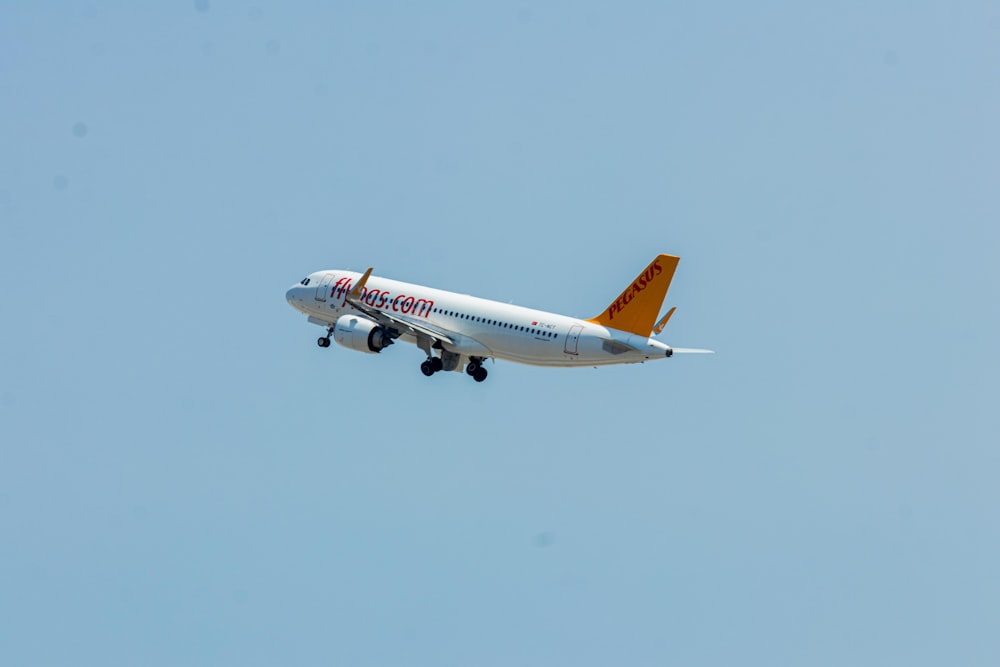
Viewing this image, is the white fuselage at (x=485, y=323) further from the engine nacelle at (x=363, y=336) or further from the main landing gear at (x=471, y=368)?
the main landing gear at (x=471, y=368)

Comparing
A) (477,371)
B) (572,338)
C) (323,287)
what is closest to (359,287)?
(323,287)

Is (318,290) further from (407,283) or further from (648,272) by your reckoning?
(648,272)

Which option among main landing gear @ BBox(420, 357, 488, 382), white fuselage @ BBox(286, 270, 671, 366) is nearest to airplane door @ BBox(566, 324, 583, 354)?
white fuselage @ BBox(286, 270, 671, 366)

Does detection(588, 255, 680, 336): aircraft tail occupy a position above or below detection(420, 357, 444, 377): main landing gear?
above

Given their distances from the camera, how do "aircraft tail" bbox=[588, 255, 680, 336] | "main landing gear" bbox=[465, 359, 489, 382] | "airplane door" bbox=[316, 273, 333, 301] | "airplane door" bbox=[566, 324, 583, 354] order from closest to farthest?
"aircraft tail" bbox=[588, 255, 680, 336]
"airplane door" bbox=[566, 324, 583, 354]
"main landing gear" bbox=[465, 359, 489, 382]
"airplane door" bbox=[316, 273, 333, 301]

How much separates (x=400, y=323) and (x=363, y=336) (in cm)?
227

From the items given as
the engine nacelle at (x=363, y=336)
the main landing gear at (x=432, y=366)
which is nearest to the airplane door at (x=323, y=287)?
the engine nacelle at (x=363, y=336)

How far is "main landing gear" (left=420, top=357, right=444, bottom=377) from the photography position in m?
103

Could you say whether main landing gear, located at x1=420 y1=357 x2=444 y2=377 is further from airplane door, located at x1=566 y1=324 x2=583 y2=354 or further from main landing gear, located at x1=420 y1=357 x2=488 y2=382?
airplane door, located at x1=566 y1=324 x2=583 y2=354

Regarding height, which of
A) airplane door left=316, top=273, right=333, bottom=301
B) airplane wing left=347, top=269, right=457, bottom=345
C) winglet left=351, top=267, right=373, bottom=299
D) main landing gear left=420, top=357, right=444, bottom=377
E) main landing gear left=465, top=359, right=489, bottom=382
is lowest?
main landing gear left=420, top=357, right=444, bottom=377

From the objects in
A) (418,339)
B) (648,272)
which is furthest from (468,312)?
(648,272)

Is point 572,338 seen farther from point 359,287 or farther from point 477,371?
point 359,287

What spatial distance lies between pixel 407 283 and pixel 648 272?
58.5 ft

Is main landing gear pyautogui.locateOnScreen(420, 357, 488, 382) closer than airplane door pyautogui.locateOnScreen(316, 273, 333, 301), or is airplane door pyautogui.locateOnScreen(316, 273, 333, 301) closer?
main landing gear pyautogui.locateOnScreen(420, 357, 488, 382)
